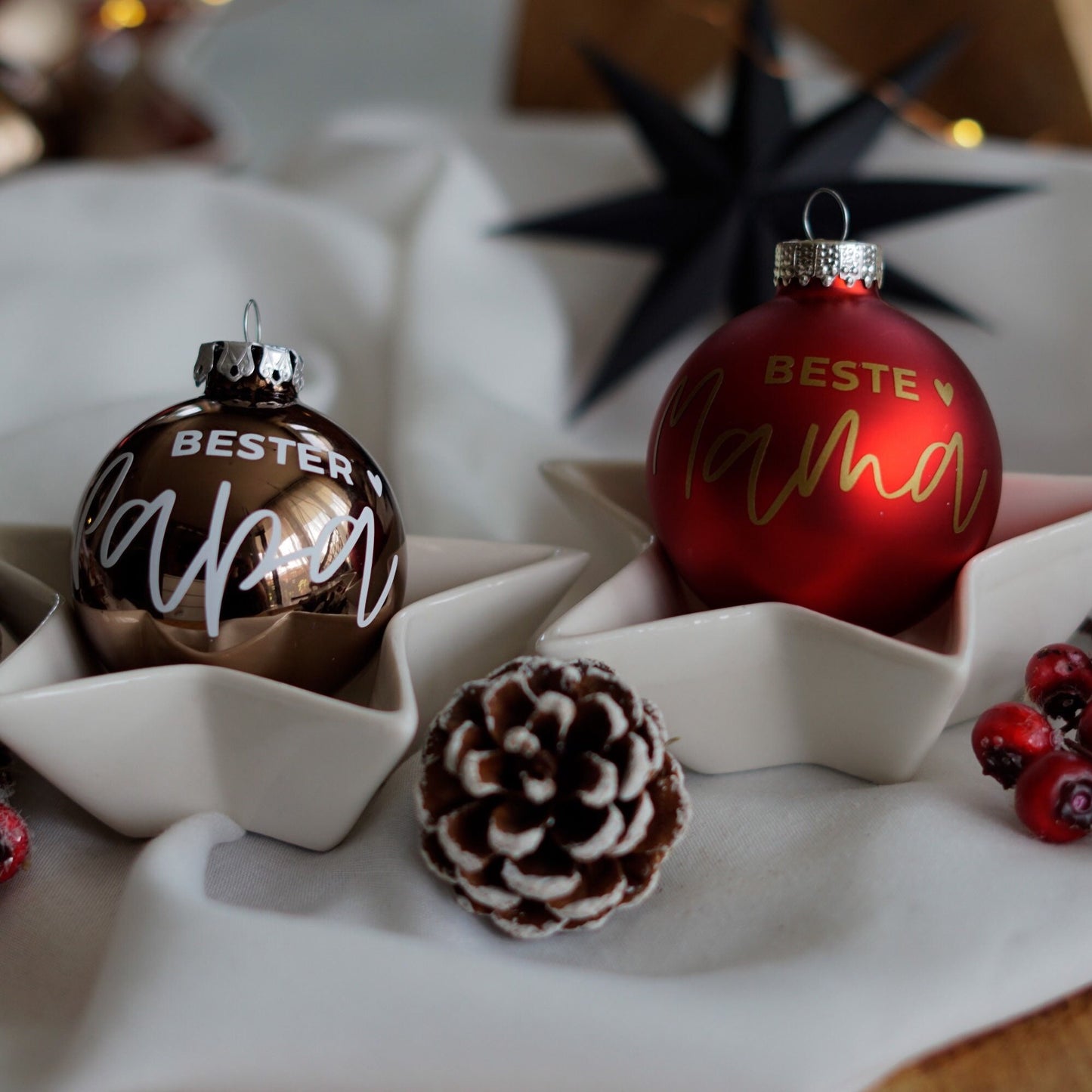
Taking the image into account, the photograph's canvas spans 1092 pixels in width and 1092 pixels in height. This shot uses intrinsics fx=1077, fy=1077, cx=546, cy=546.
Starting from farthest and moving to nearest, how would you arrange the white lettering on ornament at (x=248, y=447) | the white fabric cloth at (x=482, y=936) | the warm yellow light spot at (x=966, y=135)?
the warm yellow light spot at (x=966, y=135) < the white lettering on ornament at (x=248, y=447) < the white fabric cloth at (x=482, y=936)

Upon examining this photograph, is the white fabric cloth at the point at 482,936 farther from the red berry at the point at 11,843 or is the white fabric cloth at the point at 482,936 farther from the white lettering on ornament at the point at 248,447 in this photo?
the white lettering on ornament at the point at 248,447

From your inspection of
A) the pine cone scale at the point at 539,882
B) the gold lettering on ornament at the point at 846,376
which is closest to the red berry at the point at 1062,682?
the gold lettering on ornament at the point at 846,376

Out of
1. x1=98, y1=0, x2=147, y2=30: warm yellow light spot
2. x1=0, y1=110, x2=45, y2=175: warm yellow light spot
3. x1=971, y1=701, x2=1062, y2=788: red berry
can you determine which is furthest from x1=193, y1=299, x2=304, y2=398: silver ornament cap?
x1=98, y1=0, x2=147, y2=30: warm yellow light spot

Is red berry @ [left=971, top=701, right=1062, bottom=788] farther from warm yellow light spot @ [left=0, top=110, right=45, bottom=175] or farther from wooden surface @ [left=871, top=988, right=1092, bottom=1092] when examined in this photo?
warm yellow light spot @ [left=0, top=110, right=45, bottom=175]

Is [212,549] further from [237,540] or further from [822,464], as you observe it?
[822,464]

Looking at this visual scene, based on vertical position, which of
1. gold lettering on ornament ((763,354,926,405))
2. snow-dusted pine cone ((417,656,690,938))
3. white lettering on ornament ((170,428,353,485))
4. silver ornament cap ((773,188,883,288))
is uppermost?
silver ornament cap ((773,188,883,288))

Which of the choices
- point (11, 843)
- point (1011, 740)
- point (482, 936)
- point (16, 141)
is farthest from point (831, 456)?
point (16, 141)
